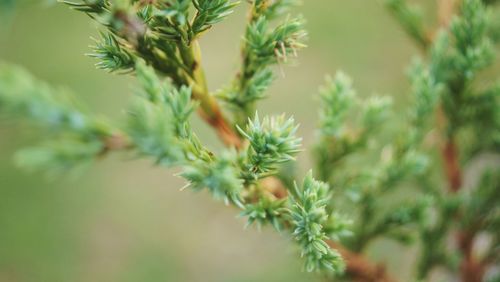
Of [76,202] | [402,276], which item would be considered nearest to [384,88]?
[402,276]

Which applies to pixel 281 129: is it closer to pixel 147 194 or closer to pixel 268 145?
pixel 268 145

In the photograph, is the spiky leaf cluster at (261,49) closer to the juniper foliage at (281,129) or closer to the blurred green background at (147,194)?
the juniper foliage at (281,129)

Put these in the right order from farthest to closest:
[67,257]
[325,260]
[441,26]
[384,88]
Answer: [384,88]
[67,257]
[441,26]
[325,260]

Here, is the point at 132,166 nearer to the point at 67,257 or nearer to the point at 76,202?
the point at 76,202

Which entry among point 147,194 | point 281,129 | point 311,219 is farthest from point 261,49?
point 147,194

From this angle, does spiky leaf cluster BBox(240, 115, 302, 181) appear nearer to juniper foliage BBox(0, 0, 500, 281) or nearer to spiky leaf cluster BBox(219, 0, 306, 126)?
juniper foliage BBox(0, 0, 500, 281)

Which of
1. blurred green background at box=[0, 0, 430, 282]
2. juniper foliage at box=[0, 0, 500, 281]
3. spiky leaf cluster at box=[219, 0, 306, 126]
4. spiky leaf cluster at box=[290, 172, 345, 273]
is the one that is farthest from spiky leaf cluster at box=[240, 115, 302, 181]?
blurred green background at box=[0, 0, 430, 282]

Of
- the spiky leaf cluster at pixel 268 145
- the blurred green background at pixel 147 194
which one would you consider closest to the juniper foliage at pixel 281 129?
the spiky leaf cluster at pixel 268 145
